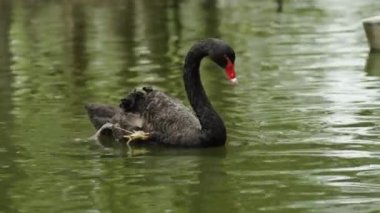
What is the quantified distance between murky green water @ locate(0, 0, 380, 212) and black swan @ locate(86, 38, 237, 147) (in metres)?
0.21

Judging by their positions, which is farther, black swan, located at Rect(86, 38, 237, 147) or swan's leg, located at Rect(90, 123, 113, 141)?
swan's leg, located at Rect(90, 123, 113, 141)

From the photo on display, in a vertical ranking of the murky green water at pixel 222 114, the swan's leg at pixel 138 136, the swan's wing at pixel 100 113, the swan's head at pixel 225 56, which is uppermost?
the swan's head at pixel 225 56

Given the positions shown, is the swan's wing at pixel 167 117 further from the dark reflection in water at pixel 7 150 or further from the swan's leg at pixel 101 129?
→ the dark reflection in water at pixel 7 150

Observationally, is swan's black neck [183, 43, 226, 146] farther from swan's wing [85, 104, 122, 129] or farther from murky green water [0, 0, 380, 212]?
swan's wing [85, 104, 122, 129]

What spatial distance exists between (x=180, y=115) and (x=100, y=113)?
4.01ft

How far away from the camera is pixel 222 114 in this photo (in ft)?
42.9

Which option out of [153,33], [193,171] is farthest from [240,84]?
[153,33]

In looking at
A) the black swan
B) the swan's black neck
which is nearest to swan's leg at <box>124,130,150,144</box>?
the black swan

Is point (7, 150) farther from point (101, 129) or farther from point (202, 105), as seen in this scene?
point (202, 105)

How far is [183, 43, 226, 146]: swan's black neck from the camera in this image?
10969 mm

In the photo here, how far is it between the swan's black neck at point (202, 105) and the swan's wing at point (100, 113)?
1.13m

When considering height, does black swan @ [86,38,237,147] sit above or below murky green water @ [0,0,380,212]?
above

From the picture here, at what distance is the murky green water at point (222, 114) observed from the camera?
29.4ft

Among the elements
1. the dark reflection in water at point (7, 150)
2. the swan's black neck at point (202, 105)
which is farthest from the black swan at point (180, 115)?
the dark reflection in water at point (7, 150)
